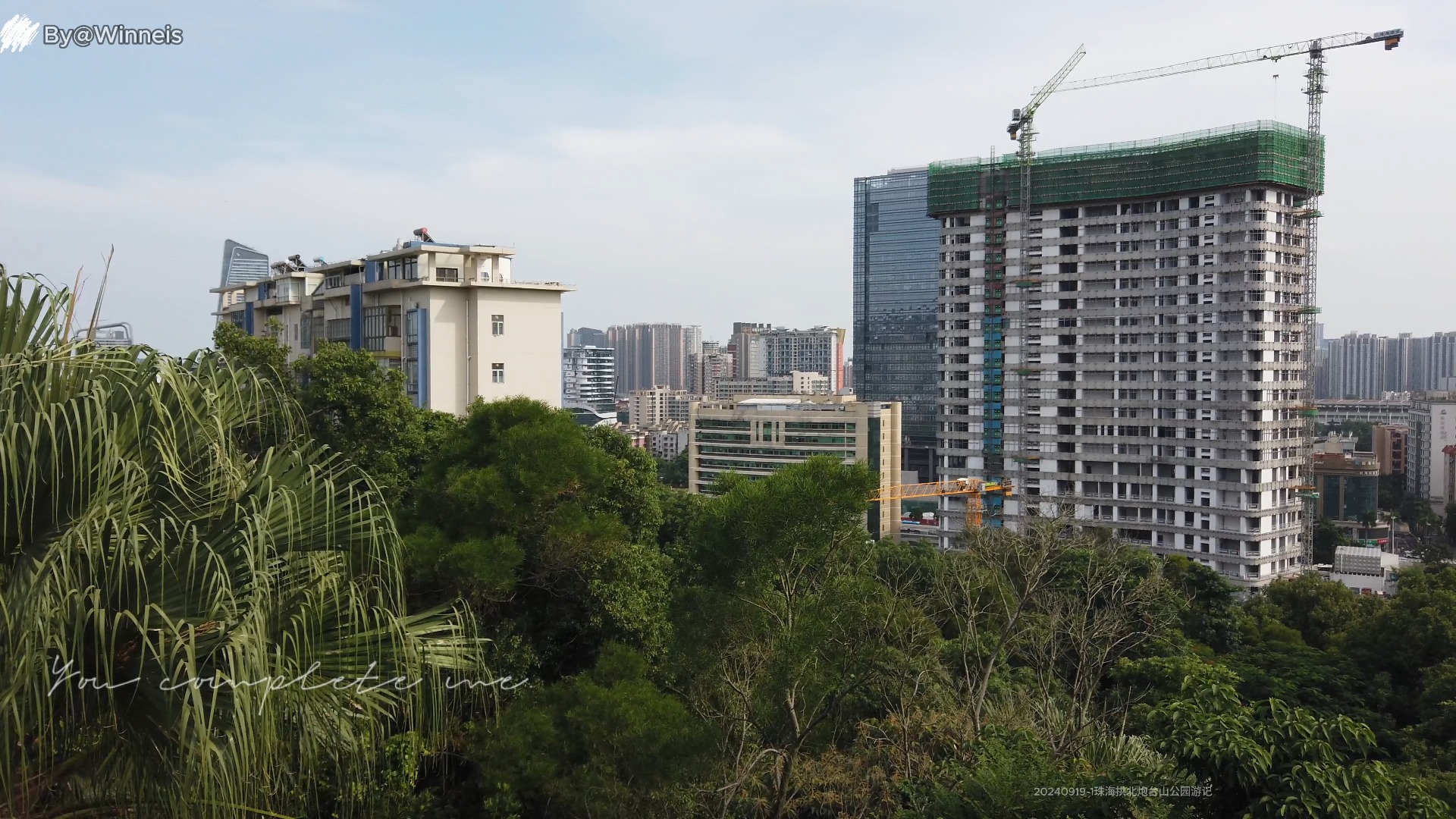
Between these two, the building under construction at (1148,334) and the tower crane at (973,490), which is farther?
the tower crane at (973,490)

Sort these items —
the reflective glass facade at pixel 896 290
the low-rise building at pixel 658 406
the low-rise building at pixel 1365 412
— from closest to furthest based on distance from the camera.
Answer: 1. the low-rise building at pixel 1365 412
2. the reflective glass facade at pixel 896 290
3. the low-rise building at pixel 658 406

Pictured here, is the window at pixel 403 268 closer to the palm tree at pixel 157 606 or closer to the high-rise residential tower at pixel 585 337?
the palm tree at pixel 157 606

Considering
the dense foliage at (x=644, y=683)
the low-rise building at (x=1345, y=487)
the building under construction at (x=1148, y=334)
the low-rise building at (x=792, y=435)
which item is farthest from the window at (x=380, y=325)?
the low-rise building at (x=1345, y=487)

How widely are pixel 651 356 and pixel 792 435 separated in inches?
3341

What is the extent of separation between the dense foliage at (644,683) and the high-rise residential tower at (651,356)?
123886mm

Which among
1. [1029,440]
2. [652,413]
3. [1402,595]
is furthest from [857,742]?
[652,413]

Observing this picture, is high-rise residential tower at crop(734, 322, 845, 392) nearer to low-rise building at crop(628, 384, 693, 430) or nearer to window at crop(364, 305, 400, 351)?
low-rise building at crop(628, 384, 693, 430)

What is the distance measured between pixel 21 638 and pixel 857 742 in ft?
25.5

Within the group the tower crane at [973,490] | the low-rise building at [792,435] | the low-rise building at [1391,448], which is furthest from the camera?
the low-rise building at [1391,448]

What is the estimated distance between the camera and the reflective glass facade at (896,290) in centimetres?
8625

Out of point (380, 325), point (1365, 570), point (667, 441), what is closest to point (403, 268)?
point (380, 325)

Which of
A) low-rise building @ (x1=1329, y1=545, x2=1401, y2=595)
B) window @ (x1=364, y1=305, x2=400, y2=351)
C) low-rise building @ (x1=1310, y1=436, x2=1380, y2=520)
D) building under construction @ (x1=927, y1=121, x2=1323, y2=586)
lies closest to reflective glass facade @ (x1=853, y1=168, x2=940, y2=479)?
low-rise building @ (x1=1310, y1=436, x2=1380, y2=520)

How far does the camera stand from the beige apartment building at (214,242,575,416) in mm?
23531

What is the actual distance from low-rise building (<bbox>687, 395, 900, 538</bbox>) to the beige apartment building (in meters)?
27.4
